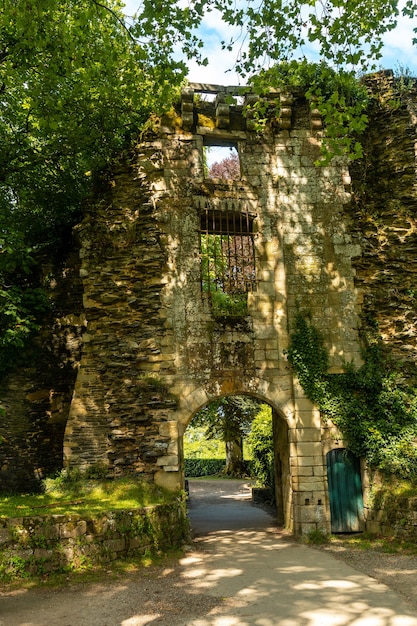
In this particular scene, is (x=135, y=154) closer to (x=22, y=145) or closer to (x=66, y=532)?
(x=22, y=145)

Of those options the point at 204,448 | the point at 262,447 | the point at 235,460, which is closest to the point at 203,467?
the point at 235,460

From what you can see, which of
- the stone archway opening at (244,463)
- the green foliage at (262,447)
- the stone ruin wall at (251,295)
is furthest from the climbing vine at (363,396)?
the green foliage at (262,447)

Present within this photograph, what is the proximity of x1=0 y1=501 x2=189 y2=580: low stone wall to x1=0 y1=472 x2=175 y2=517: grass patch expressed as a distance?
0.87 ft

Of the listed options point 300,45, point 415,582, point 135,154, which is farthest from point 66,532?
point 300,45

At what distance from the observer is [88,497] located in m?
9.00

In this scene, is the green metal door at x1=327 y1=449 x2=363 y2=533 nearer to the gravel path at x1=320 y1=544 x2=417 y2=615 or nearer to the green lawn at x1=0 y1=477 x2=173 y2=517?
the gravel path at x1=320 y1=544 x2=417 y2=615

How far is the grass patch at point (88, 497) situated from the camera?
8.08 meters

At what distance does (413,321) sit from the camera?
1071cm

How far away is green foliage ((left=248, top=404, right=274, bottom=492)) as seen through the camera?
1509cm

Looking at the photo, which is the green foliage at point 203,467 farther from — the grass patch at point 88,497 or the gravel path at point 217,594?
the gravel path at point 217,594

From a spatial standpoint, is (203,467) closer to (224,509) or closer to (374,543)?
(224,509)

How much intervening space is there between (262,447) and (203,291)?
681 cm

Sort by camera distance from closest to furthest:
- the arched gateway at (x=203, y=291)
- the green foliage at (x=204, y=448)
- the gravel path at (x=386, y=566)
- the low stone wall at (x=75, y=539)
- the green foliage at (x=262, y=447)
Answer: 1. the gravel path at (x=386, y=566)
2. the low stone wall at (x=75, y=539)
3. the arched gateway at (x=203, y=291)
4. the green foliage at (x=262, y=447)
5. the green foliage at (x=204, y=448)

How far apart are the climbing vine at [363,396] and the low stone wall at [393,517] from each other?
703 mm
